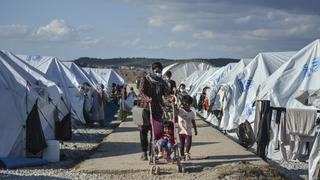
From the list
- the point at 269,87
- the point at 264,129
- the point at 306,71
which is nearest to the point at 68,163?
the point at 264,129

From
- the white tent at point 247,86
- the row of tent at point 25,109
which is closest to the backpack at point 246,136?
the white tent at point 247,86

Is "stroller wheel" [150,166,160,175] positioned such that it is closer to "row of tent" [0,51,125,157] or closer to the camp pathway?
the camp pathway

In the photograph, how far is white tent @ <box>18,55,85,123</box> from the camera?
2430 centimetres

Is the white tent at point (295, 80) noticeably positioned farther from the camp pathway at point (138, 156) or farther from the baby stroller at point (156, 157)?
the baby stroller at point (156, 157)

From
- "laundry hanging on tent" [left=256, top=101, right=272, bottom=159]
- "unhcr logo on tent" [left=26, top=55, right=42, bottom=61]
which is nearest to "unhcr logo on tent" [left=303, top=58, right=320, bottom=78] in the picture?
"laundry hanging on tent" [left=256, top=101, right=272, bottom=159]

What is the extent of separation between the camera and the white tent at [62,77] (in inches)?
957

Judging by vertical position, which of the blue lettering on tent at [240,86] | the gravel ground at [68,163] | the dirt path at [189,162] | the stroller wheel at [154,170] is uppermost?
the blue lettering on tent at [240,86]

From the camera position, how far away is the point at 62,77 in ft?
83.3

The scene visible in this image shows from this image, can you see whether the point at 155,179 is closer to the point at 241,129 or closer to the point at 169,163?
the point at 169,163

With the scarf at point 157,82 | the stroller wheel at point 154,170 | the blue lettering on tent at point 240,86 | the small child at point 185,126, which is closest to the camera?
the stroller wheel at point 154,170

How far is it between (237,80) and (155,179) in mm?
11646

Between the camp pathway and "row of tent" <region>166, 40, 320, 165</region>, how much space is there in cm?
132

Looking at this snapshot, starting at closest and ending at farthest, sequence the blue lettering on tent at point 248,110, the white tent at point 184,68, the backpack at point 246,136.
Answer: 1. the backpack at point 246,136
2. the blue lettering on tent at point 248,110
3. the white tent at point 184,68

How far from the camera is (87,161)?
12570 mm
